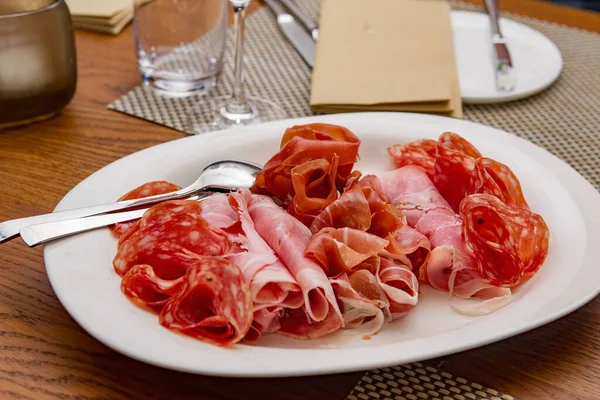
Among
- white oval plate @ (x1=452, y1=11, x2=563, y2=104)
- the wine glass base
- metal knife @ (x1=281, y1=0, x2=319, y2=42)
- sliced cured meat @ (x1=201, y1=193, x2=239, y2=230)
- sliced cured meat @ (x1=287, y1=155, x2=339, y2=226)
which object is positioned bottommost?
the wine glass base

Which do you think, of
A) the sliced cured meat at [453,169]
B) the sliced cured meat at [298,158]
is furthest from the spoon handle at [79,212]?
the sliced cured meat at [453,169]

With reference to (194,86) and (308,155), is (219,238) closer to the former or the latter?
(308,155)

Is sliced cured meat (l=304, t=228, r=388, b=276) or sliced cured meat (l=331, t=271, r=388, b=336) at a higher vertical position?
sliced cured meat (l=304, t=228, r=388, b=276)

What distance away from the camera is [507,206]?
2.84ft

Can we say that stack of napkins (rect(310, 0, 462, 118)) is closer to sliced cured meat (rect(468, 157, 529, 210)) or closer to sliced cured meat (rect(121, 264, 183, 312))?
sliced cured meat (rect(468, 157, 529, 210))

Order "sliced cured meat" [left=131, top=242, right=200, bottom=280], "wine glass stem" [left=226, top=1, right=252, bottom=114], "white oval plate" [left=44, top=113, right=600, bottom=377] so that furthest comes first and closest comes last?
"wine glass stem" [left=226, top=1, right=252, bottom=114] < "sliced cured meat" [left=131, top=242, right=200, bottom=280] < "white oval plate" [left=44, top=113, right=600, bottom=377]

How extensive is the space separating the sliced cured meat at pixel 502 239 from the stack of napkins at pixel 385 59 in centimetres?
47

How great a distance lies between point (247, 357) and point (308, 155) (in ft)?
1.08

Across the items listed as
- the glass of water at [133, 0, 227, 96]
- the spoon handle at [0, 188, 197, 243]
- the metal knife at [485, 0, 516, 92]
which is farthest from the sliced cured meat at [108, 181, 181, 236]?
the metal knife at [485, 0, 516, 92]

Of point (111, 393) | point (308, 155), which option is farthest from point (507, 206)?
point (111, 393)

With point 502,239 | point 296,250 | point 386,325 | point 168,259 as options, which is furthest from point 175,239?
point 502,239

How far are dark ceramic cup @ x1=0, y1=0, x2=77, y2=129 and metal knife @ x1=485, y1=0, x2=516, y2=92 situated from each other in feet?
2.57

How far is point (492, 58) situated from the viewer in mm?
1507

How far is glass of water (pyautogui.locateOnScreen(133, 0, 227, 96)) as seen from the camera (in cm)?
136
